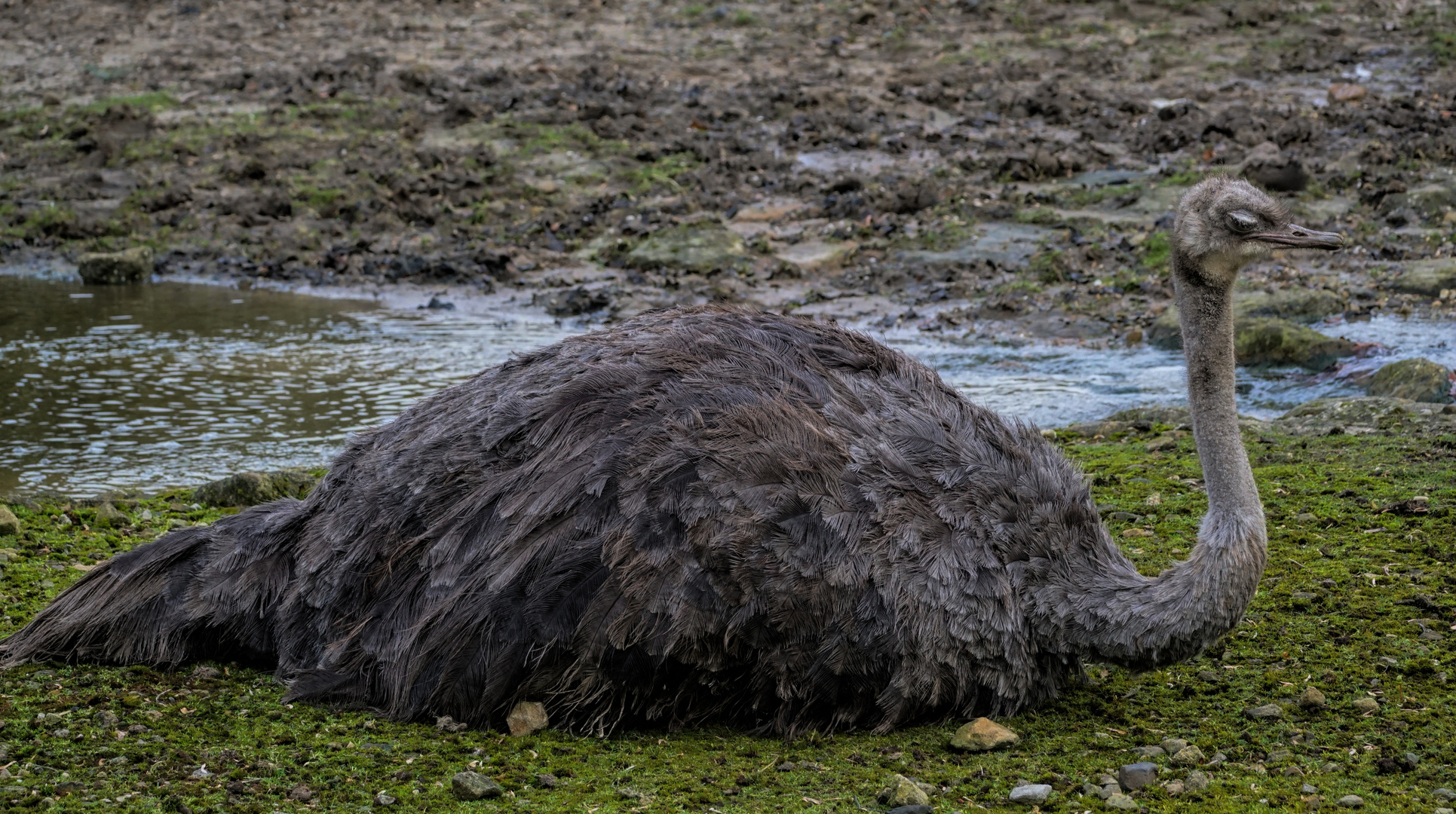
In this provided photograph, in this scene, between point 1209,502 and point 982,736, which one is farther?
point 1209,502

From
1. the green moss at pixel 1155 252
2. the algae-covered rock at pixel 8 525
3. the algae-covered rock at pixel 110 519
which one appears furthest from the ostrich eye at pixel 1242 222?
the green moss at pixel 1155 252

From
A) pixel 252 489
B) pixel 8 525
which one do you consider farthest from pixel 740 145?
pixel 8 525

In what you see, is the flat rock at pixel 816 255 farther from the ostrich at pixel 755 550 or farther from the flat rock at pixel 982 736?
the flat rock at pixel 982 736

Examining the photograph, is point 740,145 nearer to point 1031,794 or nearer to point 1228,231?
point 1228,231

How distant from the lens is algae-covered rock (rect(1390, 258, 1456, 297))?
1017cm

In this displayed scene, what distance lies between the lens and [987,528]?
4.06 m

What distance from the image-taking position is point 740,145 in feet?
48.3

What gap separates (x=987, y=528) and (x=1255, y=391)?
5.24 metres

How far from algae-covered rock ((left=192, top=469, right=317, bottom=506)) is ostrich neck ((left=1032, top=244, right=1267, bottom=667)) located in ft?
12.5

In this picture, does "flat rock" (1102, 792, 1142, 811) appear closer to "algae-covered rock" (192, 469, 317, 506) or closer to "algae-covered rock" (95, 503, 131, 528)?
"algae-covered rock" (192, 469, 317, 506)

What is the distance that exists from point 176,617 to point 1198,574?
2.96 metres

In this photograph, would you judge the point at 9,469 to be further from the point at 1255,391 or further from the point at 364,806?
the point at 1255,391

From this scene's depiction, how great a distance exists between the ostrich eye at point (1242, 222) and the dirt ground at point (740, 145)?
20.5ft

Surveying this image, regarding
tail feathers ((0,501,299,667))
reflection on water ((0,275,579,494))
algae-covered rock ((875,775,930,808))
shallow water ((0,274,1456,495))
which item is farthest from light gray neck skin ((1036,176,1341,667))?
reflection on water ((0,275,579,494))
